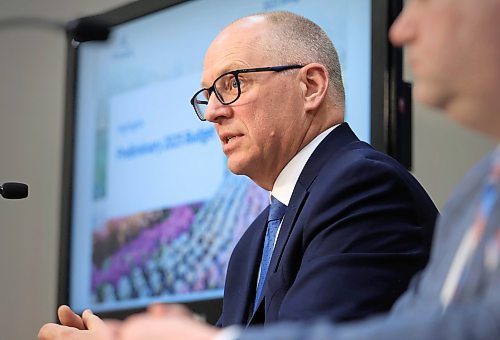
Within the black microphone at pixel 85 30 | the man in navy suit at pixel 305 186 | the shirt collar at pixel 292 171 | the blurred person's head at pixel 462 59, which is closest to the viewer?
the blurred person's head at pixel 462 59

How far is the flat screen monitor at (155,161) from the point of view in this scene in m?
3.45

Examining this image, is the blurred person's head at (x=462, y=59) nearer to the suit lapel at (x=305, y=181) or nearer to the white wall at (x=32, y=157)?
the suit lapel at (x=305, y=181)

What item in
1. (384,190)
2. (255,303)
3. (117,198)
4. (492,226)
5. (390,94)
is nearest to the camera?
(492,226)

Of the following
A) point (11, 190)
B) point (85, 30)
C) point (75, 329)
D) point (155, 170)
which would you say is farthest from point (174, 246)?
point (75, 329)

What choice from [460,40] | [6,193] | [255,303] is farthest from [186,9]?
[460,40]

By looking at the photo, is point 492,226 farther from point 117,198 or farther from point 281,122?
point 117,198

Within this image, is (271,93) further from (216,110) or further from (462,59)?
(462,59)

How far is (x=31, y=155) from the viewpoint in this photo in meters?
4.85

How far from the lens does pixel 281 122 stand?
2.31 metres

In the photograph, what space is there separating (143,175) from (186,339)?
3.14 m

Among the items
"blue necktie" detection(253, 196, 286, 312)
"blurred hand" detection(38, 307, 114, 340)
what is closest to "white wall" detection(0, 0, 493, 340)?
"blue necktie" detection(253, 196, 286, 312)

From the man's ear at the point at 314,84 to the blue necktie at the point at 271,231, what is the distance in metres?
0.24

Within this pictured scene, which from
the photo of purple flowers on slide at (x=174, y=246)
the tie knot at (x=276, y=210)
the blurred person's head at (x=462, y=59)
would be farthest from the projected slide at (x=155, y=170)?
the blurred person's head at (x=462, y=59)

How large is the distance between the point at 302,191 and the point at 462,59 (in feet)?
3.79
